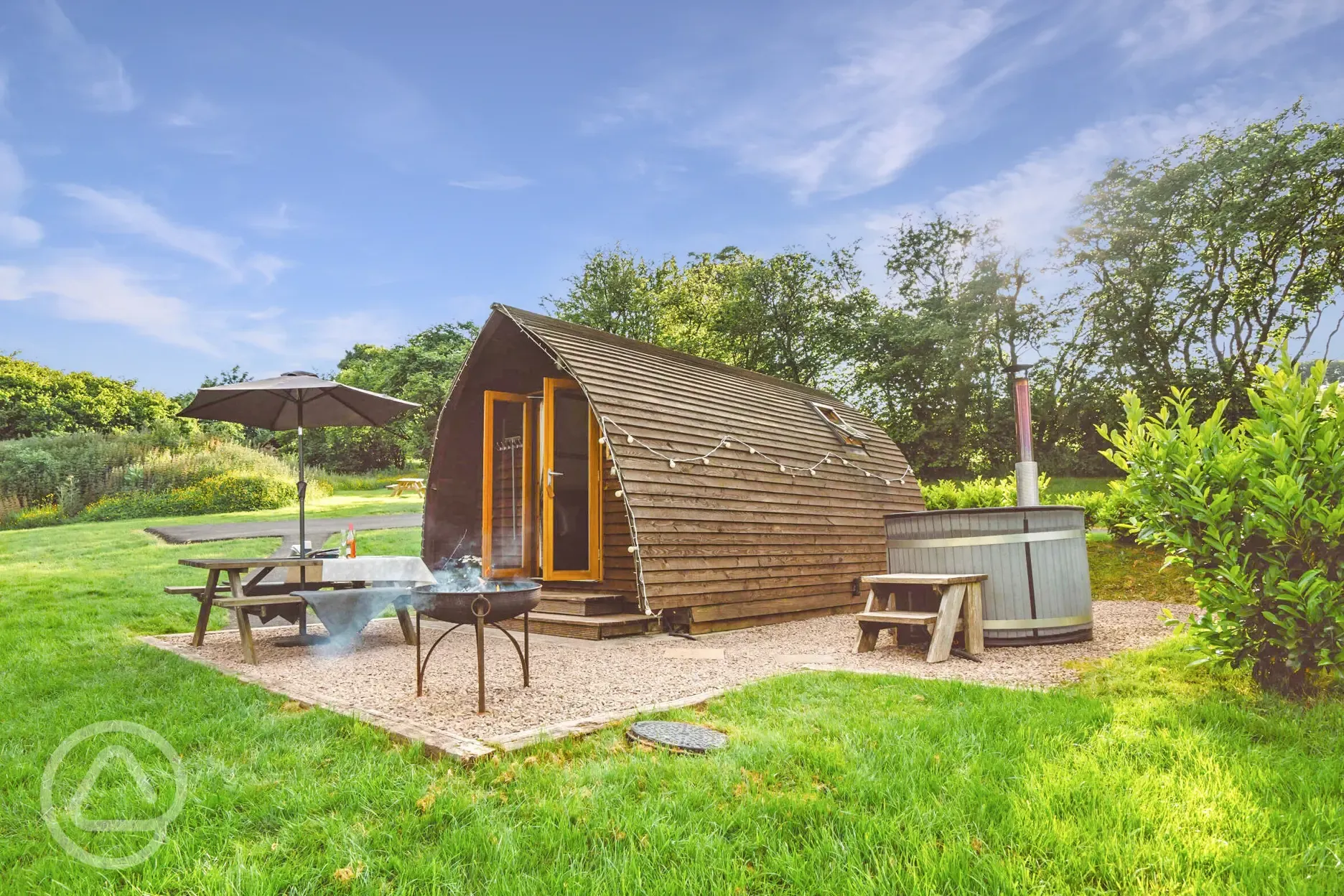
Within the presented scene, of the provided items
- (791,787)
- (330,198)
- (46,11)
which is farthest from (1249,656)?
(330,198)

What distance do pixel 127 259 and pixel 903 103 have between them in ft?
80.9

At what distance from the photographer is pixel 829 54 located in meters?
10.7

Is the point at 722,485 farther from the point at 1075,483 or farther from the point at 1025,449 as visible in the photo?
the point at 1075,483

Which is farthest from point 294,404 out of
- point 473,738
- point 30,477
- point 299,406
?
point 30,477

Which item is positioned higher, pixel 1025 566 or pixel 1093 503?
pixel 1093 503

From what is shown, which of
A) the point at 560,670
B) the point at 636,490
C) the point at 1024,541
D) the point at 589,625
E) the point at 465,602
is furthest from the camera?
the point at 589,625

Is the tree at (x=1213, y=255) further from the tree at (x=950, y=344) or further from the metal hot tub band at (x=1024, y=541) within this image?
the metal hot tub band at (x=1024, y=541)

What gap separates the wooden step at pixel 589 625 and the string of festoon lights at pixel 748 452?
5.10 feet

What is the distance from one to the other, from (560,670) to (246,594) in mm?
2836

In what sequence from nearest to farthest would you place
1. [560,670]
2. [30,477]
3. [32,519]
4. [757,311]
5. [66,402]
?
[560,670], [32,519], [30,477], [757,311], [66,402]

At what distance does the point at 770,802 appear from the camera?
8.32 feet

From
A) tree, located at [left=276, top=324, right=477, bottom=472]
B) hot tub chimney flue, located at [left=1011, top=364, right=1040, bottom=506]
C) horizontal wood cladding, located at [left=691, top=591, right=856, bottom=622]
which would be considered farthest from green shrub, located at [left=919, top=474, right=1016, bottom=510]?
tree, located at [left=276, top=324, right=477, bottom=472]

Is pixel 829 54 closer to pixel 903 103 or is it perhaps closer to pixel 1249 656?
pixel 903 103

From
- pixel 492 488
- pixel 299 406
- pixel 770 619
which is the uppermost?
pixel 299 406
